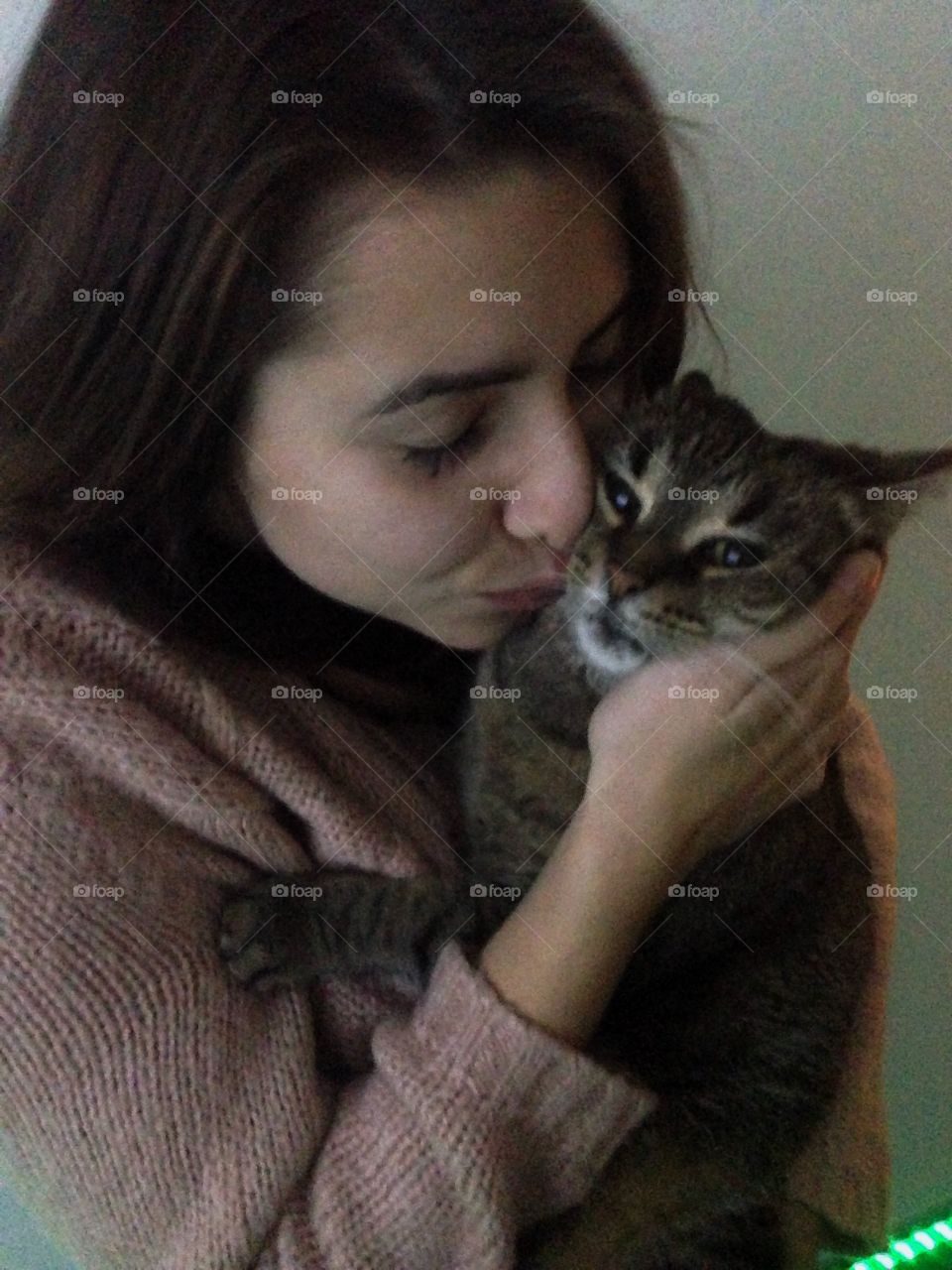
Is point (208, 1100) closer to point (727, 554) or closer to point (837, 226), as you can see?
point (727, 554)

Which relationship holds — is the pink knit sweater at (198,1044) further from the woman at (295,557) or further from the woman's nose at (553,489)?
the woman's nose at (553,489)

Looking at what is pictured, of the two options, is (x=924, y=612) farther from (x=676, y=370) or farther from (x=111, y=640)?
(x=111, y=640)

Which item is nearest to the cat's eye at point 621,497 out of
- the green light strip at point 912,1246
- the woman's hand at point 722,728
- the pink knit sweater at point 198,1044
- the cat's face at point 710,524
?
the cat's face at point 710,524

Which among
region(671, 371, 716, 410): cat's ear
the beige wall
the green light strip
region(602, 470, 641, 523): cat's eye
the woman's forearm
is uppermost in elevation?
the beige wall

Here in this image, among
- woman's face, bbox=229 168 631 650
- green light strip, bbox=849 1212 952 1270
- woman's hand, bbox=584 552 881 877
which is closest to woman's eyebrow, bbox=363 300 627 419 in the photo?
woman's face, bbox=229 168 631 650

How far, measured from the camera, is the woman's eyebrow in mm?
516

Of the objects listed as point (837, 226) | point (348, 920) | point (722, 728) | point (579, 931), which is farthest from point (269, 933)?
point (837, 226)

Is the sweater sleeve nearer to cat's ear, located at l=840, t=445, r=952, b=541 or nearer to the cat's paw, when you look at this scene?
the cat's paw

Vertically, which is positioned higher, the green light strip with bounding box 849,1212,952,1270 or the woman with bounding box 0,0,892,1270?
the woman with bounding box 0,0,892,1270

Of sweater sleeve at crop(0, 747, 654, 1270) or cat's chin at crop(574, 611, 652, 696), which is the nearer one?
sweater sleeve at crop(0, 747, 654, 1270)

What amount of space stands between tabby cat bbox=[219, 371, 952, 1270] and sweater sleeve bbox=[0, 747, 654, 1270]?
0.04 meters

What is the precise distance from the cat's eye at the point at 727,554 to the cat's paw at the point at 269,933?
1.11 ft

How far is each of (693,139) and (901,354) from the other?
186mm

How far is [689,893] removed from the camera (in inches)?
23.3
